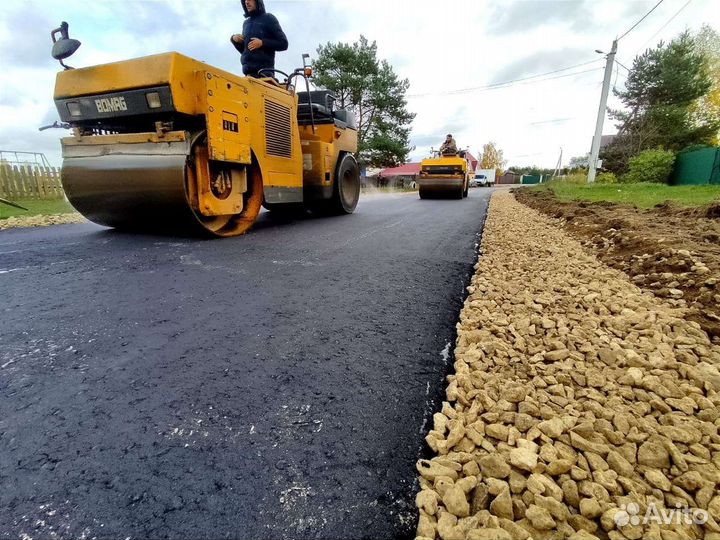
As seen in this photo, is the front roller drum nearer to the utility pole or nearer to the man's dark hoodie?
the man's dark hoodie

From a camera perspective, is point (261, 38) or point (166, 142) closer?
point (166, 142)

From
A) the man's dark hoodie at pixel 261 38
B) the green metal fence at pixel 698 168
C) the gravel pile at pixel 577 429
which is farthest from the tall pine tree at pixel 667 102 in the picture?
the gravel pile at pixel 577 429

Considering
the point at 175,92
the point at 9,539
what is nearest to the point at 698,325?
the point at 9,539

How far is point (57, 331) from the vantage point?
1.83 metres

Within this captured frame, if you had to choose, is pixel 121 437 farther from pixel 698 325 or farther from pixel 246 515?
pixel 698 325

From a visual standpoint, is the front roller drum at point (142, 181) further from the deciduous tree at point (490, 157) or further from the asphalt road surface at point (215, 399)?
the deciduous tree at point (490, 157)

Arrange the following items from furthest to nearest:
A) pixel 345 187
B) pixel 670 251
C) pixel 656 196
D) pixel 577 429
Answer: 1. pixel 656 196
2. pixel 345 187
3. pixel 670 251
4. pixel 577 429

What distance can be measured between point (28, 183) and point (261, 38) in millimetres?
9437

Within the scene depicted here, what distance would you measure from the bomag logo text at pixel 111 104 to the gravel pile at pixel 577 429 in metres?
A: 3.89

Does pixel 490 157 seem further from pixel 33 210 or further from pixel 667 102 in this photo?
pixel 33 210

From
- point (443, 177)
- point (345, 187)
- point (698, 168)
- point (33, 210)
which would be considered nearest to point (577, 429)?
point (345, 187)

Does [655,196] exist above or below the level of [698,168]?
below

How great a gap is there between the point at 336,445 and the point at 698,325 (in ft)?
6.28

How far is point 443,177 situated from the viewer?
43.9 feet
